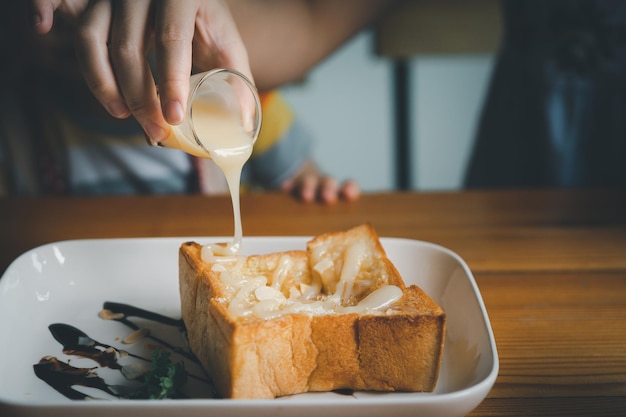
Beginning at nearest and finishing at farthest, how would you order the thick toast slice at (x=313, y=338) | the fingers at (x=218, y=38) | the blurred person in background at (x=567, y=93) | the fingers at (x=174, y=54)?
the thick toast slice at (x=313, y=338), the fingers at (x=174, y=54), the fingers at (x=218, y=38), the blurred person in background at (x=567, y=93)

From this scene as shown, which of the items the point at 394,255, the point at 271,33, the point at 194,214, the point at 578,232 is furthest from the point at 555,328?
the point at 271,33

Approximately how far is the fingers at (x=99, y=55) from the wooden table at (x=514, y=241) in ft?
2.04

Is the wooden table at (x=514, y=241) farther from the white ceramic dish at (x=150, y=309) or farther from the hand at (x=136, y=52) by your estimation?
the hand at (x=136, y=52)

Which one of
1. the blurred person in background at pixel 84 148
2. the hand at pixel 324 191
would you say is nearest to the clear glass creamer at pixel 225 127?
the hand at pixel 324 191

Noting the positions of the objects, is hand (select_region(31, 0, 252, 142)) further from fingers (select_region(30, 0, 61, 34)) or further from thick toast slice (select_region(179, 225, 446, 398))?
thick toast slice (select_region(179, 225, 446, 398))

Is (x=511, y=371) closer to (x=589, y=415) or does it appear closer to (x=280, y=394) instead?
(x=589, y=415)

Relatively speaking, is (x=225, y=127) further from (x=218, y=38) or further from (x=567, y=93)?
(x=567, y=93)

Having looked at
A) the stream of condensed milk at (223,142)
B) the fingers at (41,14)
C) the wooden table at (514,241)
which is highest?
the fingers at (41,14)

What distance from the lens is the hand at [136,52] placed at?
126 cm

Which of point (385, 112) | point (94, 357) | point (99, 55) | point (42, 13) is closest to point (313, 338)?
point (94, 357)

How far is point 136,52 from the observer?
51.5 inches

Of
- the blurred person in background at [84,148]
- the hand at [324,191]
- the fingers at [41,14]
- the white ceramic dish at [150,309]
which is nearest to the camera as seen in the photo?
the white ceramic dish at [150,309]

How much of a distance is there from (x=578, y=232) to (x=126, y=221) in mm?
1427

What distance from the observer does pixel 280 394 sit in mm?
1176
